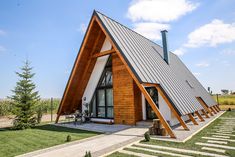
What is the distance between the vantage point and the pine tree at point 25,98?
1137cm

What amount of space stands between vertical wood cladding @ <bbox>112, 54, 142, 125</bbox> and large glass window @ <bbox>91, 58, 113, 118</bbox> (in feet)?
2.38

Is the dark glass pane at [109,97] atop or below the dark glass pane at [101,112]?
atop

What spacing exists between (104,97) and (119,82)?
1.90 meters

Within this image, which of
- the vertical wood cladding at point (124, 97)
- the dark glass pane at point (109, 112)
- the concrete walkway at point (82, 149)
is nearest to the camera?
the concrete walkway at point (82, 149)

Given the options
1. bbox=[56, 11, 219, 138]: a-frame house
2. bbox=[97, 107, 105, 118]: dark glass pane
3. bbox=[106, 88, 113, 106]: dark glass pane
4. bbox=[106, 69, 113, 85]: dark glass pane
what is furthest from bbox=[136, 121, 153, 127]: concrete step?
bbox=[106, 69, 113, 85]: dark glass pane

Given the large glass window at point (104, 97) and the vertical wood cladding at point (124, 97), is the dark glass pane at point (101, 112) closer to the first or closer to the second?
the large glass window at point (104, 97)

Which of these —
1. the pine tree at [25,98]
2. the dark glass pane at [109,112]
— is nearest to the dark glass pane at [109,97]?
the dark glass pane at [109,112]

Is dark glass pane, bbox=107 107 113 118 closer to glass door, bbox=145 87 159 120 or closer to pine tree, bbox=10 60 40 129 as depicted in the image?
glass door, bbox=145 87 159 120

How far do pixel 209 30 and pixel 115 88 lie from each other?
22.7 feet

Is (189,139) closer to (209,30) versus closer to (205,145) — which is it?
(205,145)

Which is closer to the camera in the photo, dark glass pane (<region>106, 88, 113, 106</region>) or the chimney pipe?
dark glass pane (<region>106, 88, 113, 106</region>)

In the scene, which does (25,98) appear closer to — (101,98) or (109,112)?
(101,98)

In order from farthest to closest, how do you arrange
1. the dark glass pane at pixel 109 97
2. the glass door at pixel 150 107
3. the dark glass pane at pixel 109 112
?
the dark glass pane at pixel 109 97, the dark glass pane at pixel 109 112, the glass door at pixel 150 107

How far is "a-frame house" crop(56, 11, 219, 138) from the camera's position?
30.4ft
